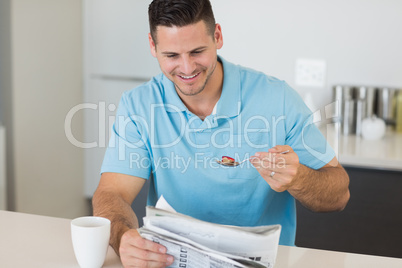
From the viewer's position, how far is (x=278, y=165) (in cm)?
135

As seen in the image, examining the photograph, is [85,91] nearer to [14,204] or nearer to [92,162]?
[92,162]

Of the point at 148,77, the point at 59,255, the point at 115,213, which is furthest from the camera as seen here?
the point at 148,77

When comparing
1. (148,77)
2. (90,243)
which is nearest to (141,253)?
(90,243)

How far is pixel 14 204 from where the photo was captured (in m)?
3.19

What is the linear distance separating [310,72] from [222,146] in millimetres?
1519

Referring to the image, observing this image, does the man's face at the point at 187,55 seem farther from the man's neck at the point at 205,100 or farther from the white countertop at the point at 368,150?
the white countertop at the point at 368,150

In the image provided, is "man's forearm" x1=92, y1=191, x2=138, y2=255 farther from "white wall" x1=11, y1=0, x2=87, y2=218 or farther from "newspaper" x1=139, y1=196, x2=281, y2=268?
"white wall" x1=11, y1=0, x2=87, y2=218

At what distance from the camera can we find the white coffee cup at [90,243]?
1.22 meters

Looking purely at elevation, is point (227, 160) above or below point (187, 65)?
below

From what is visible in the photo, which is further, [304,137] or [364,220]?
[364,220]

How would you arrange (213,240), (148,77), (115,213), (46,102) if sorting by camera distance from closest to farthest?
1. (213,240)
2. (115,213)
3. (46,102)
4. (148,77)

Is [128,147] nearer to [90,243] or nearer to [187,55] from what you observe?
[187,55]

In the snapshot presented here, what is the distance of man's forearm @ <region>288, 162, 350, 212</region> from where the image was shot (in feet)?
4.85

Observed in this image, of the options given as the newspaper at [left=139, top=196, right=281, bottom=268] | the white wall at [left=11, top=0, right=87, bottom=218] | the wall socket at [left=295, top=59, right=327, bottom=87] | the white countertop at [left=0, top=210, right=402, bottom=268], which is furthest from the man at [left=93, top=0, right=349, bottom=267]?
the white wall at [left=11, top=0, right=87, bottom=218]
